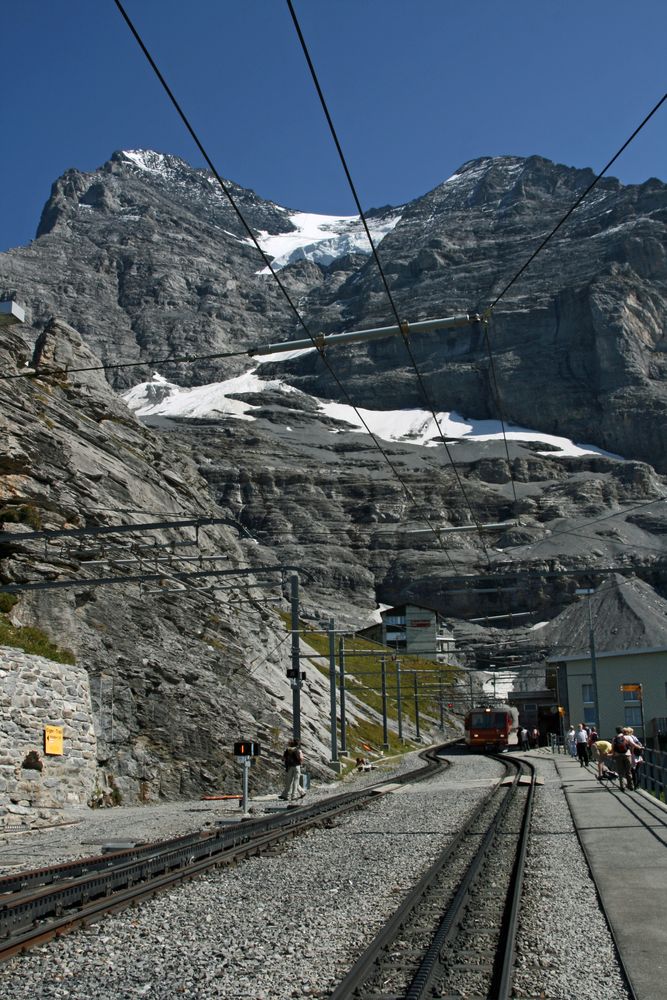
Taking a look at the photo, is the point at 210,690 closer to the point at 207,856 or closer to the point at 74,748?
the point at 74,748

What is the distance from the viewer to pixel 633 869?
41.8 ft

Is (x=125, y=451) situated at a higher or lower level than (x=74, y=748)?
higher

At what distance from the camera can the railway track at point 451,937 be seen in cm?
752

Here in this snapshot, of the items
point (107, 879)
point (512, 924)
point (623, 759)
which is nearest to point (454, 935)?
point (512, 924)

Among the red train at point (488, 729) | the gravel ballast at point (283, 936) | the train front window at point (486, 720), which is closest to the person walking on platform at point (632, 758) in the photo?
the gravel ballast at point (283, 936)

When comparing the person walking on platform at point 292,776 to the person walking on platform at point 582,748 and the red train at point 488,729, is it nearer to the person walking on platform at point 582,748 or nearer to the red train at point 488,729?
the person walking on platform at point 582,748

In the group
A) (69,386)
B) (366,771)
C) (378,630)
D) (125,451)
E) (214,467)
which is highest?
(214,467)

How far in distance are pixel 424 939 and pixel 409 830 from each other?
10.2m

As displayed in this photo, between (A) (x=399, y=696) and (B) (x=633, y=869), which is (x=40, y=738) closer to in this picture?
(B) (x=633, y=869)

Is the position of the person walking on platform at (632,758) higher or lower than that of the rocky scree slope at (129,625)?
→ lower

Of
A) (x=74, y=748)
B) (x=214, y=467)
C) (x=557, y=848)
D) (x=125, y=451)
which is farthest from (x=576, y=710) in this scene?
(x=214, y=467)

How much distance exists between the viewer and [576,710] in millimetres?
61781

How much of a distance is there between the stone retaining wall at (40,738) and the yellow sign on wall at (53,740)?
0.44 feet

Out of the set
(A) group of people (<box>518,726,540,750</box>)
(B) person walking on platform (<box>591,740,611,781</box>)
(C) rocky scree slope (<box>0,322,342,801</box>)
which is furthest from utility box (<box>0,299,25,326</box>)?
(A) group of people (<box>518,726,540,750</box>)
